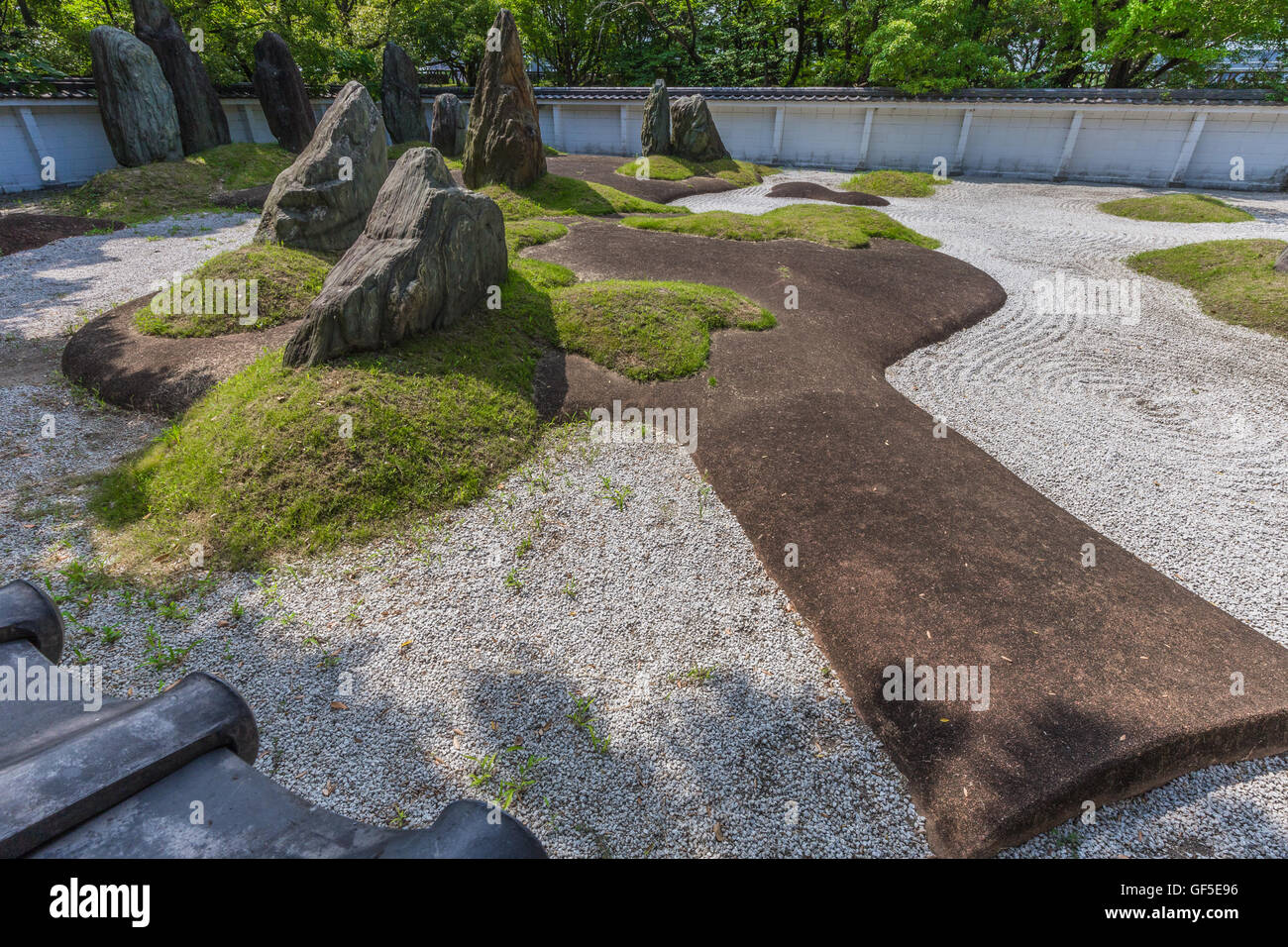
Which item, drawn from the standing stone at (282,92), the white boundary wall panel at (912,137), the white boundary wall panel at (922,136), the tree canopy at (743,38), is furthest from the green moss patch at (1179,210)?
the standing stone at (282,92)

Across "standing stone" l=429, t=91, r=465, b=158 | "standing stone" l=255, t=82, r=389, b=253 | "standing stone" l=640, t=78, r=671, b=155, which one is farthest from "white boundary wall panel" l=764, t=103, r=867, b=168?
"standing stone" l=255, t=82, r=389, b=253

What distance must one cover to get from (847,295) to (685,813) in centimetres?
1079

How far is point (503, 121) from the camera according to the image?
1675 cm

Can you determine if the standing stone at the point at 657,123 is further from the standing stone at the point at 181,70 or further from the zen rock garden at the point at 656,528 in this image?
the standing stone at the point at 181,70

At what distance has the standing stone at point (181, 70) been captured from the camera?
1989cm

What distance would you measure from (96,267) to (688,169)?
61.6 feet

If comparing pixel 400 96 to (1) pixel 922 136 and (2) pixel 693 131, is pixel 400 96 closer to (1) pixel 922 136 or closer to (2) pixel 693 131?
(2) pixel 693 131

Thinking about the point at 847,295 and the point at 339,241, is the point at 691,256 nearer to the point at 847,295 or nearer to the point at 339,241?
the point at 847,295

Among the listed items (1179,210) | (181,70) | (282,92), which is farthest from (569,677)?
(282,92)

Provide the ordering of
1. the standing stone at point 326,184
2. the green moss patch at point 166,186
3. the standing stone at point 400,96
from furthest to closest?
the standing stone at point 400,96 < the green moss patch at point 166,186 < the standing stone at point 326,184

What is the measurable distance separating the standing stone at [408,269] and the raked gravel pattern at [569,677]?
2.84m

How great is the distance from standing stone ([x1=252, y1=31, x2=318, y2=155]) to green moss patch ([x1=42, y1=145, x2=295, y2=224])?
207cm

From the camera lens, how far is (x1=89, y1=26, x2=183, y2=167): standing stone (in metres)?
18.1

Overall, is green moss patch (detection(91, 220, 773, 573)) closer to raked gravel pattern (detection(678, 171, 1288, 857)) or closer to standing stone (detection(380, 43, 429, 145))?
raked gravel pattern (detection(678, 171, 1288, 857))
